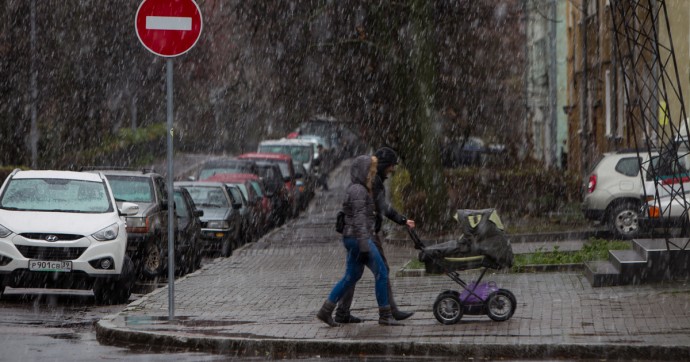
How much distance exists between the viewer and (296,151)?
167ft

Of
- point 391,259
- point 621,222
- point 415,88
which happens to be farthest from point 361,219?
point 415,88

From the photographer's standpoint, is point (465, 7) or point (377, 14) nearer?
point (377, 14)

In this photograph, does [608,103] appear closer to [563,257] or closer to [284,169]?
[284,169]

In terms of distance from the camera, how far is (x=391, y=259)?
21938 millimetres

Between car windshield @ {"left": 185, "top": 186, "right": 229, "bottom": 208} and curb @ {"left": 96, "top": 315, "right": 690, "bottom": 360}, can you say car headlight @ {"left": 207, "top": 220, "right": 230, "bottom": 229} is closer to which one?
car windshield @ {"left": 185, "top": 186, "right": 229, "bottom": 208}

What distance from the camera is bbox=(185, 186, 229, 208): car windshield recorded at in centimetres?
2597

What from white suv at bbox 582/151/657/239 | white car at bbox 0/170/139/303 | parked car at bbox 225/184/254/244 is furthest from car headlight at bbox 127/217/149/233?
white suv at bbox 582/151/657/239

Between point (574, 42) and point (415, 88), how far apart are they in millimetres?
17423

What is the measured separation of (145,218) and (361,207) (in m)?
7.56

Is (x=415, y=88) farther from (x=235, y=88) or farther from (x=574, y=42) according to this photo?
(x=574, y=42)

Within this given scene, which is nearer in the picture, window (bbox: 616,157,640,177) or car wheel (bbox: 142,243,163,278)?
car wheel (bbox: 142,243,163,278)

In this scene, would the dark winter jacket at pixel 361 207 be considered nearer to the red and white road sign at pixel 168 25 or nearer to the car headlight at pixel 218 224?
the red and white road sign at pixel 168 25

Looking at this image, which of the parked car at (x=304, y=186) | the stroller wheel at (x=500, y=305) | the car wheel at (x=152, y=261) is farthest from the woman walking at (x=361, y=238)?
the parked car at (x=304, y=186)

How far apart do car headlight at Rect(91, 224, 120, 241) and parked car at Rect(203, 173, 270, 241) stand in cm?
1306
